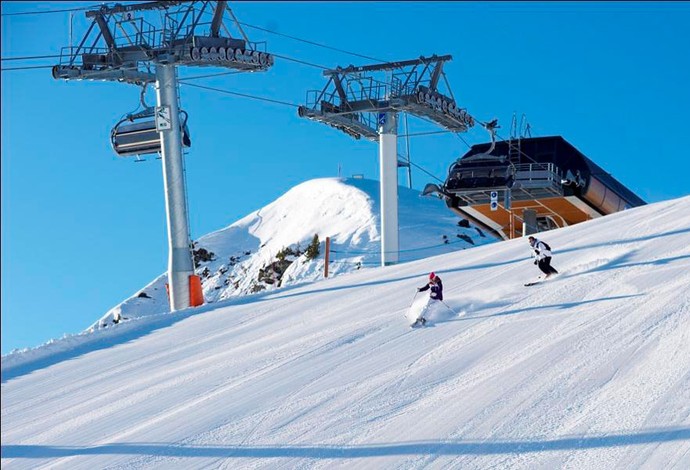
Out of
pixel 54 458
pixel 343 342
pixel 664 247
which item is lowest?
pixel 54 458

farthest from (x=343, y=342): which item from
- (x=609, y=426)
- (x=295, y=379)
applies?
(x=609, y=426)

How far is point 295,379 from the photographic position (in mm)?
14586

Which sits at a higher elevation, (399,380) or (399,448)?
(399,380)

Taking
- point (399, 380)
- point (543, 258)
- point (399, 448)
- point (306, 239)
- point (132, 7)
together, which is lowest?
point (399, 448)

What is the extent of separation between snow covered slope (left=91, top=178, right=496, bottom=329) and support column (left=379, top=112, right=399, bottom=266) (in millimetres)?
5198

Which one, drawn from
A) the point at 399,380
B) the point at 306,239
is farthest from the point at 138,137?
the point at 306,239

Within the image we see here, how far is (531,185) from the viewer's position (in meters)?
29.5

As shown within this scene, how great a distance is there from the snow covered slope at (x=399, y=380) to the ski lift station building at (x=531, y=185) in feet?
27.3

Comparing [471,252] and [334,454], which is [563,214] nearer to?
[471,252]

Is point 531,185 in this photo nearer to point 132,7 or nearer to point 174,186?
point 174,186

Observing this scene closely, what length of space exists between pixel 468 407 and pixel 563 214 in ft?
68.3

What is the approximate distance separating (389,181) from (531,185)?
14.9 feet

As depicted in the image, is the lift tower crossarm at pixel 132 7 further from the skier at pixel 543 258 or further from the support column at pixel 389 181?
the skier at pixel 543 258

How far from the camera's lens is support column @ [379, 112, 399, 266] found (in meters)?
30.9
